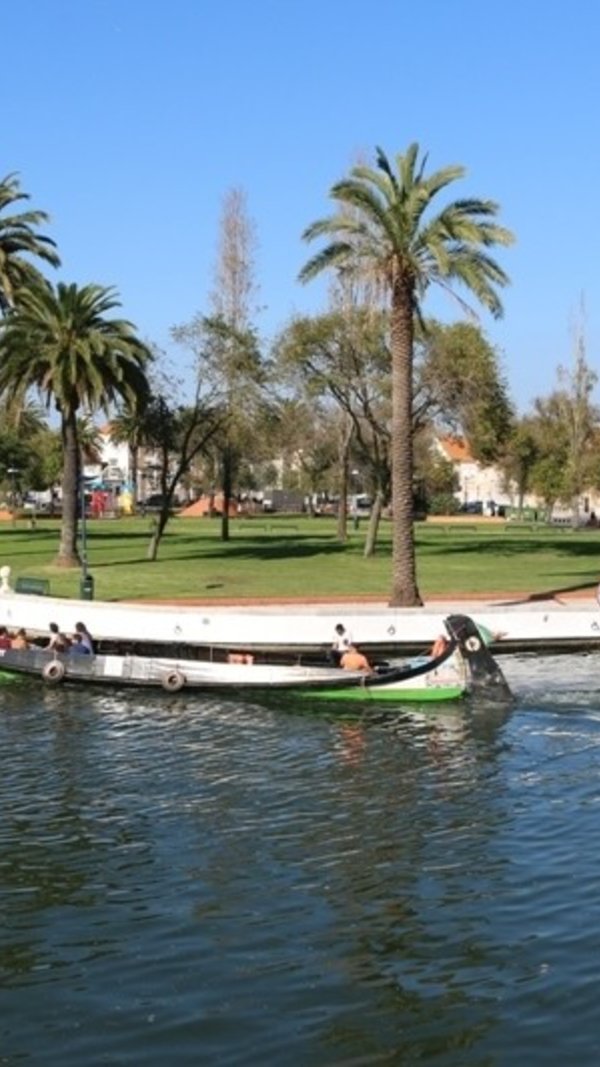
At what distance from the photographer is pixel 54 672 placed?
32375 mm

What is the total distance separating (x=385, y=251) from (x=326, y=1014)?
31.0m

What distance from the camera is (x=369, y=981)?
13.4m

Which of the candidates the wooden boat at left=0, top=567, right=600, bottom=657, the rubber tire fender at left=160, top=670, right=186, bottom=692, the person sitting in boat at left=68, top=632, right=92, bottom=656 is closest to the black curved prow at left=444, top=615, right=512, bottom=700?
the wooden boat at left=0, top=567, right=600, bottom=657

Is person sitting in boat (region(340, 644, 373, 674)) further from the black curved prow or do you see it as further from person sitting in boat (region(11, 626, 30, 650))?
person sitting in boat (region(11, 626, 30, 650))

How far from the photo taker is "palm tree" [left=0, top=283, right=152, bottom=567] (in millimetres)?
54719

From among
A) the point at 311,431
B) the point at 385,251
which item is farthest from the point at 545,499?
the point at 385,251

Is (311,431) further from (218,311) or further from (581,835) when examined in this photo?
(581,835)

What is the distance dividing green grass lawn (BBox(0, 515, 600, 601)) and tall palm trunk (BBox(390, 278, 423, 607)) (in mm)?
3274

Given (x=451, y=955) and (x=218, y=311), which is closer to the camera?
(x=451, y=955)

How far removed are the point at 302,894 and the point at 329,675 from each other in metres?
13.8

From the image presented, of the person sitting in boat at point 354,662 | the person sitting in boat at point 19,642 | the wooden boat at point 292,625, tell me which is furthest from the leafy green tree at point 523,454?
the person sitting in boat at point 354,662

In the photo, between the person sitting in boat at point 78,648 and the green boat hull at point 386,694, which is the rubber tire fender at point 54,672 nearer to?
the person sitting in boat at point 78,648

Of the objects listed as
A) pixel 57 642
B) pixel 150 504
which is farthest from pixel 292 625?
pixel 150 504

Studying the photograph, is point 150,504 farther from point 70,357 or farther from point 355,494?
point 70,357
